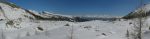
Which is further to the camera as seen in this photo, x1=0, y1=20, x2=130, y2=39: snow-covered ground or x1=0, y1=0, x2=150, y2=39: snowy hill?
x1=0, y1=20, x2=130, y2=39: snow-covered ground

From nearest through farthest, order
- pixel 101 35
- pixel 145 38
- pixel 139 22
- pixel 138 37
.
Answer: pixel 139 22 < pixel 138 37 < pixel 145 38 < pixel 101 35

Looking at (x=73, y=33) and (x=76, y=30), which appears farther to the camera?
(x=76, y=30)

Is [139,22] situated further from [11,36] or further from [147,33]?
[11,36]

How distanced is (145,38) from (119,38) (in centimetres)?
91

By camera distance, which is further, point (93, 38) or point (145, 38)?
point (93, 38)

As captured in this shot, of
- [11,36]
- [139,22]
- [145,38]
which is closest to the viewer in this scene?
[139,22]

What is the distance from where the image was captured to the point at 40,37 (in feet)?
31.8

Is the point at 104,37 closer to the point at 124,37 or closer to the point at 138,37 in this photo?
the point at 124,37

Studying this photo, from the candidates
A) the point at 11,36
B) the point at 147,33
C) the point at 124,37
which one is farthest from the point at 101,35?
the point at 11,36

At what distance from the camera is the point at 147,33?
8805mm

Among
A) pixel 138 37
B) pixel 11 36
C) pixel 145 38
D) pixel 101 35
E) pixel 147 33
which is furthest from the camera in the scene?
pixel 11 36

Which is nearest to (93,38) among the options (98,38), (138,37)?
(98,38)

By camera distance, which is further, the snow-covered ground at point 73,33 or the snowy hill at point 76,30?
the snow-covered ground at point 73,33

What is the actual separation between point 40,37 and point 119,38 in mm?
2578
